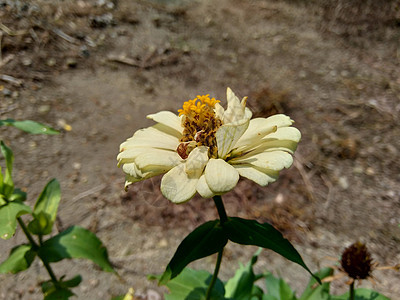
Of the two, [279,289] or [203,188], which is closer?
[203,188]

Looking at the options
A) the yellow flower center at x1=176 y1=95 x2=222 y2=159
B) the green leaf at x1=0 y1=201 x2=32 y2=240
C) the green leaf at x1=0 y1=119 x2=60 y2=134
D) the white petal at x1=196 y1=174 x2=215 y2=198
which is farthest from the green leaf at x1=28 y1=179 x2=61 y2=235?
the white petal at x1=196 y1=174 x2=215 y2=198

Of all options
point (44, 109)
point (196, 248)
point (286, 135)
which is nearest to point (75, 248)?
point (196, 248)

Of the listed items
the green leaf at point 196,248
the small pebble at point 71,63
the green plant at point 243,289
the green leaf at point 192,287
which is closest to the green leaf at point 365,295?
the green plant at point 243,289

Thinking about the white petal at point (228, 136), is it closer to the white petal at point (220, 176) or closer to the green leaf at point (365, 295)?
the white petal at point (220, 176)

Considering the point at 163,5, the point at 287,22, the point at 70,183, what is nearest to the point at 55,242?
the point at 70,183

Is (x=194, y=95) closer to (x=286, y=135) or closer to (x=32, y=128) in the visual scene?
(x=32, y=128)

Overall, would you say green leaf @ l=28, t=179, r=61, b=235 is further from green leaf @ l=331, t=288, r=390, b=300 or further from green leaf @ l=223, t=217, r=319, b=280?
green leaf @ l=331, t=288, r=390, b=300
